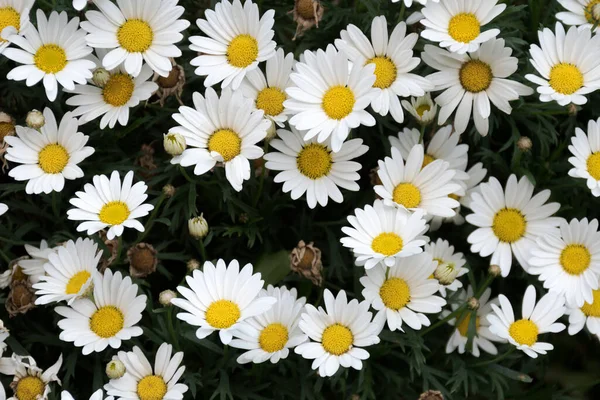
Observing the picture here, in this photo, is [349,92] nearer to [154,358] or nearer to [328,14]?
[328,14]

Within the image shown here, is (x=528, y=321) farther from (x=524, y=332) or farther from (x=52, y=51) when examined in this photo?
(x=52, y=51)

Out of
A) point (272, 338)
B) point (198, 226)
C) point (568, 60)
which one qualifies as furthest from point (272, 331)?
point (568, 60)

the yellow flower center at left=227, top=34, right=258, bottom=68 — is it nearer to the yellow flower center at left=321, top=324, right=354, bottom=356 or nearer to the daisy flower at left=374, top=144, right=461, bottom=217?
the daisy flower at left=374, top=144, right=461, bottom=217

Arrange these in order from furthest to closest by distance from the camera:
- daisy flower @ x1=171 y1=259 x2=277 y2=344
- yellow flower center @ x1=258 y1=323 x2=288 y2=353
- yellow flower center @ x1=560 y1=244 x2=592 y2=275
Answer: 1. yellow flower center @ x1=560 y1=244 x2=592 y2=275
2. yellow flower center @ x1=258 y1=323 x2=288 y2=353
3. daisy flower @ x1=171 y1=259 x2=277 y2=344

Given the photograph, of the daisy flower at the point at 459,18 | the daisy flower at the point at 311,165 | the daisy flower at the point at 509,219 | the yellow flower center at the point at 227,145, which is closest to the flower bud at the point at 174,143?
the yellow flower center at the point at 227,145

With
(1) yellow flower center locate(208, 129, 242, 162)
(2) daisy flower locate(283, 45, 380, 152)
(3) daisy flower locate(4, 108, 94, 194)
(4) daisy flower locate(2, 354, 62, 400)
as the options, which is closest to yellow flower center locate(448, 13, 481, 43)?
(2) daisy flower locate(283, 45, 380, 152)
